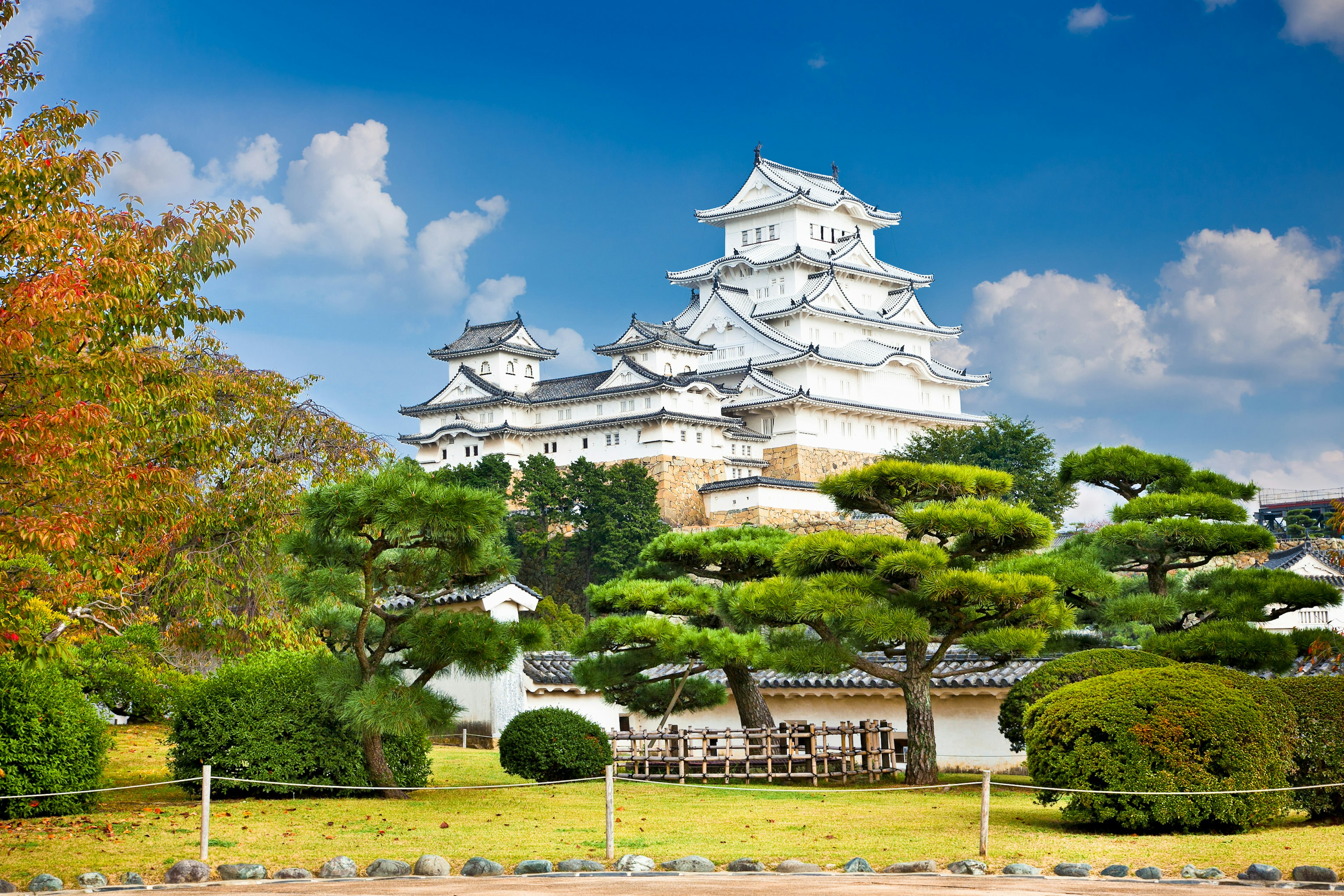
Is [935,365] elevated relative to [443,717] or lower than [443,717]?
elevated

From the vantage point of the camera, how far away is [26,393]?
33.4ft

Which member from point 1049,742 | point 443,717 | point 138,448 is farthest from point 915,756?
point 138,448

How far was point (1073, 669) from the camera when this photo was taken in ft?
53.4

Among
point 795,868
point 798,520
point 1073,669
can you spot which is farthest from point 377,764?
point 798,520

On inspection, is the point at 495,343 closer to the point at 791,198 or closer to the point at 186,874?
the point at 791,198

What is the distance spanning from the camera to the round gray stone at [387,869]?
10414mm

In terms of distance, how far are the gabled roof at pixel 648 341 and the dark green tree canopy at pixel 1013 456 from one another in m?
10.5

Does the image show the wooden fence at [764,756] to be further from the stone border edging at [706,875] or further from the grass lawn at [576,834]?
the stone border edging at [706,875]

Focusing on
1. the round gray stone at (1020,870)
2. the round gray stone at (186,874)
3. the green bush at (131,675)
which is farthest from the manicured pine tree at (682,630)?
the round gray stone at (186,874)

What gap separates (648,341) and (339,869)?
4542 centimetres

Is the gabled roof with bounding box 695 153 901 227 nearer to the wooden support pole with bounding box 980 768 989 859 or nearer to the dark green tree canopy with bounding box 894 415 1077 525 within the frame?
the dark green tree canopy with bounding box 894 415 1077 525

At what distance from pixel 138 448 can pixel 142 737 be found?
7261 mm

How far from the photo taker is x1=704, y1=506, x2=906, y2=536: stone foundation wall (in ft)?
163

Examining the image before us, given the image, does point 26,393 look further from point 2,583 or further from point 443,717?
point 443,717
